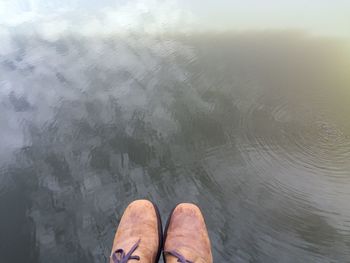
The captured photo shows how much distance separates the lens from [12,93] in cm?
258

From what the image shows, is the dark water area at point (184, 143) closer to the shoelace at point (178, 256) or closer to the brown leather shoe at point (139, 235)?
the brown leather shoe at point (139, 235)

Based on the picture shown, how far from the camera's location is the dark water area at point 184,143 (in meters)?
1.70

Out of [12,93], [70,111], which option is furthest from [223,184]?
[12,93]

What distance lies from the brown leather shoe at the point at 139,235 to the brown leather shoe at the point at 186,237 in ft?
0.18

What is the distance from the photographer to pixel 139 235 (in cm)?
153

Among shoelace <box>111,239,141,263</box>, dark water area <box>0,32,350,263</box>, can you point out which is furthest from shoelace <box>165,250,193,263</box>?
dark water area <box>0,32,350,263</box>

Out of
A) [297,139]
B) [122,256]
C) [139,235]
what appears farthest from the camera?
[297,139]

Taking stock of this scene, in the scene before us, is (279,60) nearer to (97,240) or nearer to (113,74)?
(113,74)

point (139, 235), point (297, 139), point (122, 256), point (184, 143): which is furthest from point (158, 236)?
point (297, 139)

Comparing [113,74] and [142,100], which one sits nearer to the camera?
[142,100]

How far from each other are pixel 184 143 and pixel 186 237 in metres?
0.71

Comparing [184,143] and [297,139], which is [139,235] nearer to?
[184,143]

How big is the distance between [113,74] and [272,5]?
189 centimetres

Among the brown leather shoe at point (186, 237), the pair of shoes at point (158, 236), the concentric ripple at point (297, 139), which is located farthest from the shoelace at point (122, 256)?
the concentric ripple at point (297, 139)
